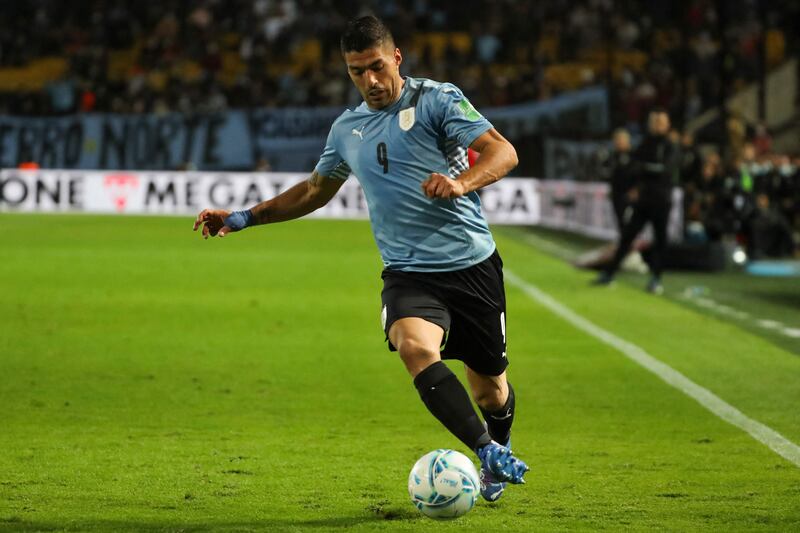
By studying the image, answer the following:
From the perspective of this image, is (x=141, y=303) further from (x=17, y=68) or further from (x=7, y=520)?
(x=17, y=68)

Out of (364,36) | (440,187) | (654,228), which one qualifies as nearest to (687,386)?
(364,36)

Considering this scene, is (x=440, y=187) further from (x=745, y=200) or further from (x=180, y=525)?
(x=745, y=200)

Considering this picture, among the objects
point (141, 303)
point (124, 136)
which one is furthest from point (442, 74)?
point (141, 303)

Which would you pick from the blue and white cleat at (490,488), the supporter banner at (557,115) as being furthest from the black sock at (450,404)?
the supporter banner at (557,115)

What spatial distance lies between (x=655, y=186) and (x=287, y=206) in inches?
468

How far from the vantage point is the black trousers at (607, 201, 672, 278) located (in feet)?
59.8

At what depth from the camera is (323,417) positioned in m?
9.12

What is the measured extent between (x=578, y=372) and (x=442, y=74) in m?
28.8

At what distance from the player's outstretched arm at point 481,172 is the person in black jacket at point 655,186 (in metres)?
12.2

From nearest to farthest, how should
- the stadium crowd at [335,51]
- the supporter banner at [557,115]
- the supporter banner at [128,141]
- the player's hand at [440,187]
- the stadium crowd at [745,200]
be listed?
the player's hand at [440,187]
the stadium crowd at [745,200]
the supporter banner at [557,115]
the supporter banner at [128,141]
the stadium crowd at [335,51]

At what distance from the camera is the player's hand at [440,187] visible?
565 centimetres

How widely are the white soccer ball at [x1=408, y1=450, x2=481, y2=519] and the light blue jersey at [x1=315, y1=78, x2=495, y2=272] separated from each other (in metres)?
0.86

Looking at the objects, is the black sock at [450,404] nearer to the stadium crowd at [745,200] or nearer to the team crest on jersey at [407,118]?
the team crest on jersey at [407,118]

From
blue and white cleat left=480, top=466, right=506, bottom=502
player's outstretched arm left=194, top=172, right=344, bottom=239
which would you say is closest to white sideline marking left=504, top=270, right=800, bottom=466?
blue and white cleat left=480, top=466, right=506, bottom=502
